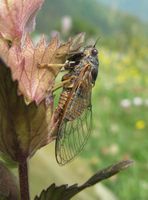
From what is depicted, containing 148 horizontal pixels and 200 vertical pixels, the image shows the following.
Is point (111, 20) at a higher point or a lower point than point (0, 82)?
lower

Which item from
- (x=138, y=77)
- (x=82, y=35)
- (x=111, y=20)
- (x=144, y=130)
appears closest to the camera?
(x=82, y=35)

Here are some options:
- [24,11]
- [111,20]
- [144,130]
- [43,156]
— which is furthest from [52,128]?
[111,20]

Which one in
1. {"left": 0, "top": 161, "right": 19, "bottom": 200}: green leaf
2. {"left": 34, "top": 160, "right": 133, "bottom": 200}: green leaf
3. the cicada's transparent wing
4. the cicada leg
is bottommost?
{"left": 34, "top": 160, "right": 133, "bottom": 200}: green leaf

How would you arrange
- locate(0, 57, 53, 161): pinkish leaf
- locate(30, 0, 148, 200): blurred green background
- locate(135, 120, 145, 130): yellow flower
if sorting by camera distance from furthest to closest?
1. locate(135, 120, 145, 130): yellow flower
2. locate(30, 0, 148, 200): blurred green background
3. locate(0, 57, 53, 161): pinkish leaf

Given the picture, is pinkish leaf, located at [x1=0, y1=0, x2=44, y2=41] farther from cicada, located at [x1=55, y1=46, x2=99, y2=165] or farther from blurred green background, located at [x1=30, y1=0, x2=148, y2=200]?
blurred green background, located at [x1=30, y1=0, x2=148, y2=200]

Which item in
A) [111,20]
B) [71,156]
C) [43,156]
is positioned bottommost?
[111,20]

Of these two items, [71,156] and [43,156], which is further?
[43,156]

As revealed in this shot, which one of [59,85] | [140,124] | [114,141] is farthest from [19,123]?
[140,124]

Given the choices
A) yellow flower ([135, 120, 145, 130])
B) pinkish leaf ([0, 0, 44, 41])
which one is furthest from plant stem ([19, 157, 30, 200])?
yellow flower ([135, 120, 145, 130])

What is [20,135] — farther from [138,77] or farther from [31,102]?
[138,77]
